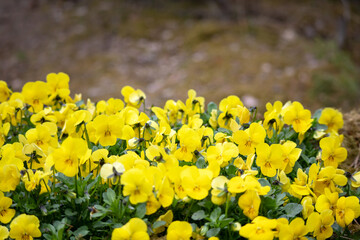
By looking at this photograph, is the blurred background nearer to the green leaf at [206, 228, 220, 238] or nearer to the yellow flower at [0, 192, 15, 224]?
the green leaf at [206, 228, 220, 238]

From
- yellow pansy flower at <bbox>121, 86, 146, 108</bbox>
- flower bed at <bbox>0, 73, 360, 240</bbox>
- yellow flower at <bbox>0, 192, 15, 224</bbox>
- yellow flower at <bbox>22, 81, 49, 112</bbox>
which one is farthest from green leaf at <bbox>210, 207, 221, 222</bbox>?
yellow flower at <bbox>22, 81, 49, 112</bbox>

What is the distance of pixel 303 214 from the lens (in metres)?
1.31

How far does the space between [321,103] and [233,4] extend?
9.18 feet

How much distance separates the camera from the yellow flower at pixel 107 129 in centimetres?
142

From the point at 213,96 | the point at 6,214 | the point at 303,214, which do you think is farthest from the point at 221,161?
the point at 213,96

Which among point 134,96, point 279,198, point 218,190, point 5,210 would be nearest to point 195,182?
point 218,190

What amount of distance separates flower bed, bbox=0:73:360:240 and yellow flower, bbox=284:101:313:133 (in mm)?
71

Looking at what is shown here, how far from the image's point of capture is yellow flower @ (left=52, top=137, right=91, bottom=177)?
1.25m

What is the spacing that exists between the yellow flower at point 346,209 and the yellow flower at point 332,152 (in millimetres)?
194

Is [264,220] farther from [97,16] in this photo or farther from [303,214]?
[97,16]

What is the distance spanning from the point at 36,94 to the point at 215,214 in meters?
1.01

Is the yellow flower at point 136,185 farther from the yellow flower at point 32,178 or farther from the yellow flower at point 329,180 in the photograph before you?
the yellow flower at point 329,180

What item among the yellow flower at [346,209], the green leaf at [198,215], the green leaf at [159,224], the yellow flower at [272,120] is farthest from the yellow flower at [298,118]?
the green leaf at [159,224]

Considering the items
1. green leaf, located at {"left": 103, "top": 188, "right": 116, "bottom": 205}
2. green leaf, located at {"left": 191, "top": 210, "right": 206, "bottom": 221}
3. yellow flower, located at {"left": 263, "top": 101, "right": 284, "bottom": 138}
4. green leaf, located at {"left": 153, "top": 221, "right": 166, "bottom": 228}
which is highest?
yellow flower, located at {"left": 263, "top": 101, "right": 284, "bottom": 138}
